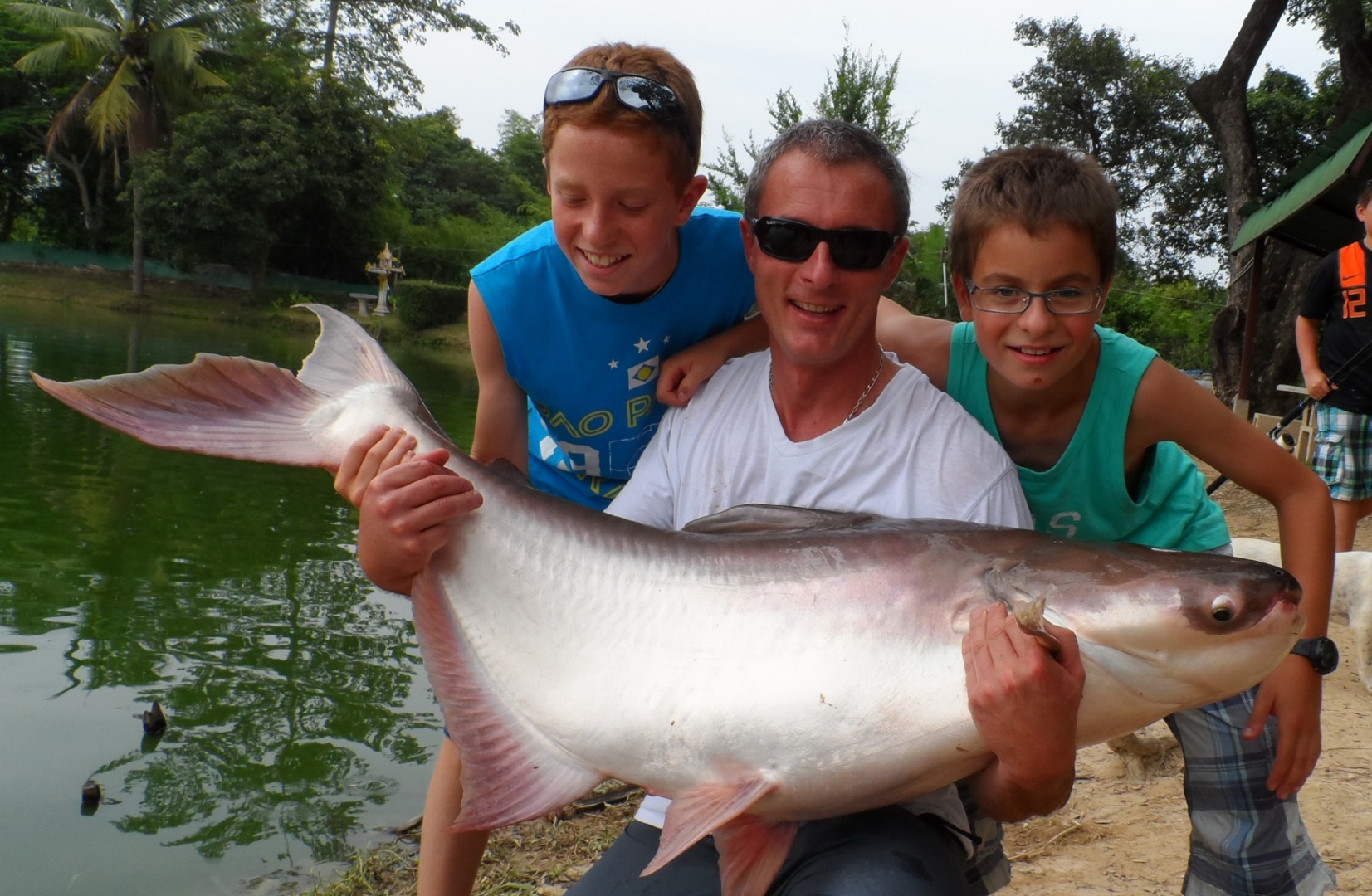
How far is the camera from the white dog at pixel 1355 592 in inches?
182

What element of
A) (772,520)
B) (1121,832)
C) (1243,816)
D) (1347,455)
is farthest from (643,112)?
(1347,455)

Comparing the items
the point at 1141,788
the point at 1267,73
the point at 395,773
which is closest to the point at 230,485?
the point at 395,773

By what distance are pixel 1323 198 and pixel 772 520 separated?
8563 mm

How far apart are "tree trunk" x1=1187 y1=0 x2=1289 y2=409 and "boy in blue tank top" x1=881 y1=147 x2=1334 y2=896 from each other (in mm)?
10958

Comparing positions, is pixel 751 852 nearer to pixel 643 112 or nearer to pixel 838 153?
pixel 838 153

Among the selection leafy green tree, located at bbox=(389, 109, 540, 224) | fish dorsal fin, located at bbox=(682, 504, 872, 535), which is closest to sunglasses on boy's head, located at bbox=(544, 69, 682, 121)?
fish dorsal fin, located at bbox=(682, 504, 872, 535)

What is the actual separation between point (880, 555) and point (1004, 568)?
0.21m

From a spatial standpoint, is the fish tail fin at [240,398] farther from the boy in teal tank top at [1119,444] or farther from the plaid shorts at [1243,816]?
the plaid shorts at [1243,816]

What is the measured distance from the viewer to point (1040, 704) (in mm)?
1627

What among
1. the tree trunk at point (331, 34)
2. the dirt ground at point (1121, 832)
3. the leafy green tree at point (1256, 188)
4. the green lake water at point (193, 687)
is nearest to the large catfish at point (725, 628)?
the dirt ground at point (1121, 832)

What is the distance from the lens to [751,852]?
1815 millimetres

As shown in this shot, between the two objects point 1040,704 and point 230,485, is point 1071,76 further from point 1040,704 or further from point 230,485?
point 1040,704

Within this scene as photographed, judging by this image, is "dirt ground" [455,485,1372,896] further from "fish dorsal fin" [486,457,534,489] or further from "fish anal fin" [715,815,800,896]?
"fish dorsal fin" [486,457,534,489]

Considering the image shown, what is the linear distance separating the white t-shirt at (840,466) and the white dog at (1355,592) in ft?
9.91
